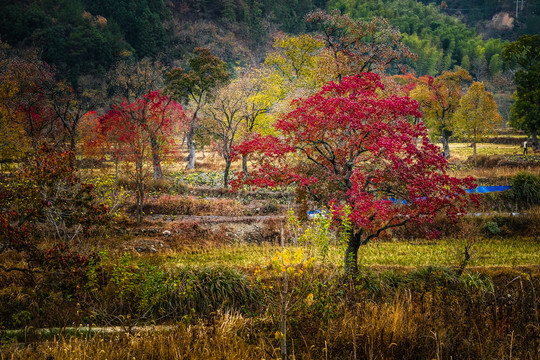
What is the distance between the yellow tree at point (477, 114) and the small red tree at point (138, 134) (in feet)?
91.4

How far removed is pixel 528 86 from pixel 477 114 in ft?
20.9

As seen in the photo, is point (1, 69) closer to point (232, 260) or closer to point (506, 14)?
point (232, 260)

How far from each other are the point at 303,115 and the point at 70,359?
6869mm

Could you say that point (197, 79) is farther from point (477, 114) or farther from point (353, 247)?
point (353, 247)

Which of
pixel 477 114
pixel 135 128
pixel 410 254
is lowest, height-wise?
pixel 410 254

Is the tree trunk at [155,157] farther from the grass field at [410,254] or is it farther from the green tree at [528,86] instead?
the green tree at [528,86]

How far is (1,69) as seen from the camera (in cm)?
2656

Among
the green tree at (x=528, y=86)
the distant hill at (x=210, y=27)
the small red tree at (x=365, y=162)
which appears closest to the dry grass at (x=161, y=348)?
the small red tree at (x=365, y=162)

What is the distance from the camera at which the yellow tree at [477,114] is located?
35.8 m

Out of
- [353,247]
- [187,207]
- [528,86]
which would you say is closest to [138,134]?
[187,207]

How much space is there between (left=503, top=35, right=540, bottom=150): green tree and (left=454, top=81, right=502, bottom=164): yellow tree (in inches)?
83.3

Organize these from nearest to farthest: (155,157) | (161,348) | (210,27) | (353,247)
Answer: (161,348) → (353,247) → (155,157) → (210,27)

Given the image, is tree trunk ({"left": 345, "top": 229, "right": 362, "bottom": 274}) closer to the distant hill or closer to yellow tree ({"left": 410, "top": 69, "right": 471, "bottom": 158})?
yellow tree ({"left": 410, "top": 69, "right": 471, "bottom": 158})

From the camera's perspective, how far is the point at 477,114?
35.9 metres
